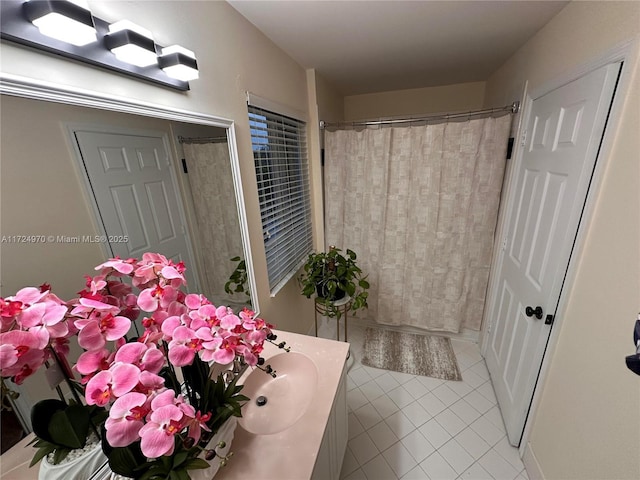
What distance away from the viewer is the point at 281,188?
Result: 1.73 m

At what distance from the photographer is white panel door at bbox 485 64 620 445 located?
1.02 metres

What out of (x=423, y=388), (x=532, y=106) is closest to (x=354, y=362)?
(x=423, y=388)

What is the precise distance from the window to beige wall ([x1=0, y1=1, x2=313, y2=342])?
0.33 ft

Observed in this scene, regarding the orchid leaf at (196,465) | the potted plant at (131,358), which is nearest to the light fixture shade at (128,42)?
the potted plant at (131,358)

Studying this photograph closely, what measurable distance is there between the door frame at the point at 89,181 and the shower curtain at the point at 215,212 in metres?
0.06

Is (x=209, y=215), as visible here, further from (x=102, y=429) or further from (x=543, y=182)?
(x=543, y=182)

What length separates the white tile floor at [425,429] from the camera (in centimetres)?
141

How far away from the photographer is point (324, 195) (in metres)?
2.29

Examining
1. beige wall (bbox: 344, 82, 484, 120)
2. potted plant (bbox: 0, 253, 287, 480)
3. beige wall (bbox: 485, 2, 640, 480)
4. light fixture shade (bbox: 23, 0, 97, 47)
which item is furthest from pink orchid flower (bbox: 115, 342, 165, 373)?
beige wall (bbox: 344, 82, 484, 120)

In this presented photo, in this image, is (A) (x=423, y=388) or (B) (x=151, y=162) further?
(A) (x=423, y=388)

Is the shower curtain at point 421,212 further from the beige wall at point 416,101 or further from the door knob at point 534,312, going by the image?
the beige wall at point 416,101

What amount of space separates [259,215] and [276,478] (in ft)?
3.70

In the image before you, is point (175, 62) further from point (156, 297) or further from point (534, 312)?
point (534, 312)

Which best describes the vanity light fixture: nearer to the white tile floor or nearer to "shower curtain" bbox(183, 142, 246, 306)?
"shower curtain" bbox(183, 142, 246, 306)
